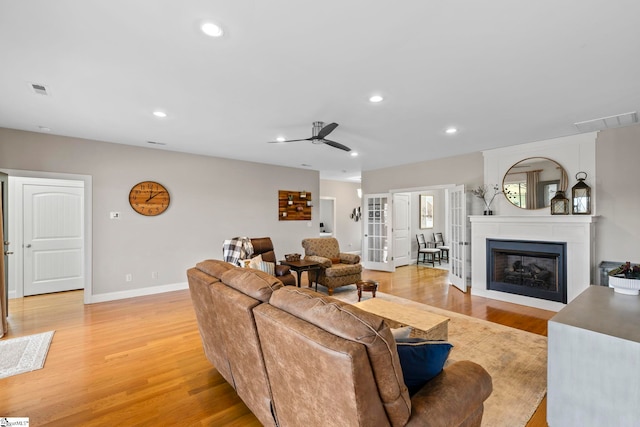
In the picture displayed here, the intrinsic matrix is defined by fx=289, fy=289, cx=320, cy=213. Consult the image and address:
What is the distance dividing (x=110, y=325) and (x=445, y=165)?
6.11 m

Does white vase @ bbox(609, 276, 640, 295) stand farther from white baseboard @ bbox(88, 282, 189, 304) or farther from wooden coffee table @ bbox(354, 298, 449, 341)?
white baseboard @ bbox(88, 282, 189, 304)

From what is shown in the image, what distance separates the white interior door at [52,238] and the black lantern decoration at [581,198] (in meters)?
8.31

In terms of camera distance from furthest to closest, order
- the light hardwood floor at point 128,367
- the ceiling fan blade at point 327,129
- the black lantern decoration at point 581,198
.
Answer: the black lantern decoration at point 581,198
the ceiling fan blade at point 327,129
the light hardwood floor at point 128,367

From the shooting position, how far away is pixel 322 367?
3.49 feet

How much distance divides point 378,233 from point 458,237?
84.0 inches

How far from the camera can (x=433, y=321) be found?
2.64 metres

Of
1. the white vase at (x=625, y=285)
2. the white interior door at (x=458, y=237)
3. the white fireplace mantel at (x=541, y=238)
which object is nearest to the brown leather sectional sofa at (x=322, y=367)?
the white vase at (x=625, y=285)

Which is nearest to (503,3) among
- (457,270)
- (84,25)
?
(84,25)

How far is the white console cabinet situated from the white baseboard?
5.41 m

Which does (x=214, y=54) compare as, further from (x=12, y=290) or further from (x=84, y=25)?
(x=12, y=290)

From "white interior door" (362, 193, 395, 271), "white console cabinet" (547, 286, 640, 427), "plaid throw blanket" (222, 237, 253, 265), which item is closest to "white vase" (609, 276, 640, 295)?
"white console cabinet" (547, 286, 640, 427)

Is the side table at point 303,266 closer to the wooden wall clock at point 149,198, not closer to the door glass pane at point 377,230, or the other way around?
the wooden wall clock at point 149,198

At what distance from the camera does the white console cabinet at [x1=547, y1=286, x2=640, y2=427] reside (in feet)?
5.23

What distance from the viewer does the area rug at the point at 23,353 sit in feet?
8.57
